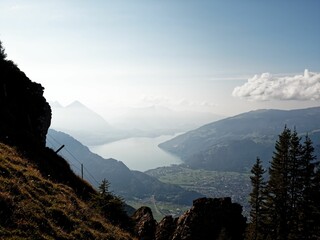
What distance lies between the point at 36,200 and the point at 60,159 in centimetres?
2103

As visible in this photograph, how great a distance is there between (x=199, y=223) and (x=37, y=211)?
26295mm

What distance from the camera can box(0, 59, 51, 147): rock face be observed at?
38156 millimetres

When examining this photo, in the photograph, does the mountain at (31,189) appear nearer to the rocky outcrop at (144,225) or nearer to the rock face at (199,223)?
the rocky outcrop at (144,225)

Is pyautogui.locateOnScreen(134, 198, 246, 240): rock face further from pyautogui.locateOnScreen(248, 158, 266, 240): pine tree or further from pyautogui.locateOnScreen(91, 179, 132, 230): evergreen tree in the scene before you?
pyautogui.locateOnScreen(248, 158, 266, 240): pine tree

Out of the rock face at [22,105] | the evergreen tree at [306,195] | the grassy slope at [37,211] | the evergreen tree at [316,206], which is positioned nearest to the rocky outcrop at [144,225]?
the grassy slope at [37,211]

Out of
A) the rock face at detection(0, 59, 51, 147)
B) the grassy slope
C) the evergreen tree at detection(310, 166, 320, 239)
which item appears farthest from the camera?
the evergreen tree at detection(310, 166, 320, 239)

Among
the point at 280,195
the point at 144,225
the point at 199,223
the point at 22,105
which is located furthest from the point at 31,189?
the point at 280,195

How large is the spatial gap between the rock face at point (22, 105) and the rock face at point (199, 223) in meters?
16.7

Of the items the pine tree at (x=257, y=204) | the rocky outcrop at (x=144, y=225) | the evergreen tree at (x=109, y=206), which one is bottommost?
the rocky outcrop at (x=144, y=225)

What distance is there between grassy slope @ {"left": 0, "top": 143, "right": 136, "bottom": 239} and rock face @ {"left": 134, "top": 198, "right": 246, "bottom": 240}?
14.3 meters

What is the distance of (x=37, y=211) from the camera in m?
17.7

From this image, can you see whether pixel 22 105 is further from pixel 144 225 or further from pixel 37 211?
pixel 37 211

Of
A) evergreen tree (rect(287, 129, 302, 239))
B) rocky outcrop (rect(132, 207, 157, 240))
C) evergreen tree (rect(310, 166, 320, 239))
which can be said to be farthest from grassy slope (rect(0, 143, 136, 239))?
evergreen tree (rect(287, 129, 302, 239))

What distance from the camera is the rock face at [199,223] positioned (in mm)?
37812
